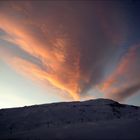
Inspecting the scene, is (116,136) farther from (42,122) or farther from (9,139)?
(42,122)

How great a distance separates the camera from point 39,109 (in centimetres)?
2853

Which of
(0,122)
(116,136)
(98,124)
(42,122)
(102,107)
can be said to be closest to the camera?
(116,136)

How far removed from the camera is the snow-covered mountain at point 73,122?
17.4 m

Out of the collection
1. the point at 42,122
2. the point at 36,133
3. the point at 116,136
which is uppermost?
the point at 42,122

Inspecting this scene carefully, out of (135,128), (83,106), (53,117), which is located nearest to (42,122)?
(53,117)

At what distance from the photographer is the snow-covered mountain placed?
685 inches

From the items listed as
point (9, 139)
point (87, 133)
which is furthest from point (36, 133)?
point (87, 133)

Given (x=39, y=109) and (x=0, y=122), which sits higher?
(x=39, y=109)

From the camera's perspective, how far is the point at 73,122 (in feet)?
74.6

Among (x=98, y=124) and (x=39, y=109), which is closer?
(x=98, y=124)

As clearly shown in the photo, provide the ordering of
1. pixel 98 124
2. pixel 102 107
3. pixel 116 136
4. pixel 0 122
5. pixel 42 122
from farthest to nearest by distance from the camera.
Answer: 1. pixel 102 107
2. pixel 0 122
3. pixel 42 122
4. pixel 98 124
5. pixel 116 136

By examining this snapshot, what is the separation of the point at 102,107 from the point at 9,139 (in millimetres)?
12915

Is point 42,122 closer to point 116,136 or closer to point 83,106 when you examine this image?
point 83,106

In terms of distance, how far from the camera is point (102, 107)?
2758 cm
